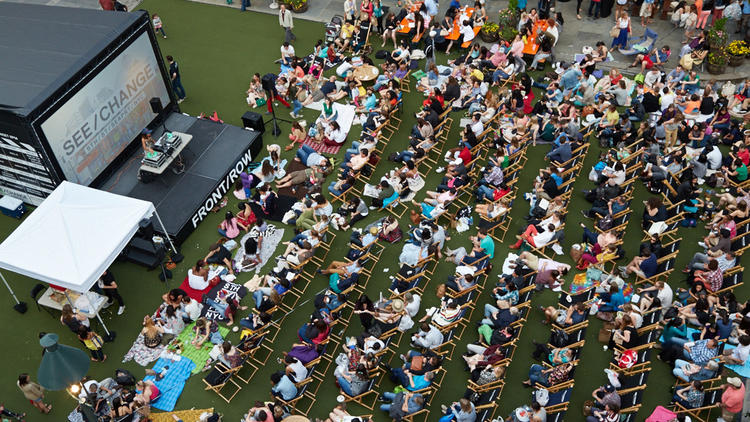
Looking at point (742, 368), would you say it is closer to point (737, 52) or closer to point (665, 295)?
point (665, 295)

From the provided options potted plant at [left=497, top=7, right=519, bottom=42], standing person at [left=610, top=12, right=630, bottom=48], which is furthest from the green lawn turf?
standing person at [left=610, top=12, right=630, bottom=48]

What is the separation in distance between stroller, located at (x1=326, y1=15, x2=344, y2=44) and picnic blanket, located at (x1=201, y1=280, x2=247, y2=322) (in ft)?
33.7

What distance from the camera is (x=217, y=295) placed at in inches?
621

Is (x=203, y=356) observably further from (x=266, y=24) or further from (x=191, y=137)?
(x=266, y=24)

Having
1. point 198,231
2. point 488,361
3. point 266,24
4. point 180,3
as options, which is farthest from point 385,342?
point 180,3

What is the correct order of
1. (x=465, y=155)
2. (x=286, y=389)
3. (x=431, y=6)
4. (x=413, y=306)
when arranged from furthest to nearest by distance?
1. (x=431, y=6)
2. (x=465, y=155)
3. (x=413, y=306)
4. (x=286, y=389)

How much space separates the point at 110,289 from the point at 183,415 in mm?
3616

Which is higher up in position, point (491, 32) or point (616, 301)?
point (491, 32)

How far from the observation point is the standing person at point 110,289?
15.6 metres

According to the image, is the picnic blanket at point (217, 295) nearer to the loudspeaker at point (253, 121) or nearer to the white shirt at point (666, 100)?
the loudspeaker at point (253, 121)

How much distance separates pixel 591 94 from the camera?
2008 centimetres

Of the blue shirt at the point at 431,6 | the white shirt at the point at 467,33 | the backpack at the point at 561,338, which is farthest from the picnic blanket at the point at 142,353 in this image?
the blue shirt at the point at 431,6

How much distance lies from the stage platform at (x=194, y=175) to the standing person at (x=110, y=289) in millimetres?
1824

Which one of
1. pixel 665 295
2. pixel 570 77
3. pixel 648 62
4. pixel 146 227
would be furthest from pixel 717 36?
pixel 146 227
